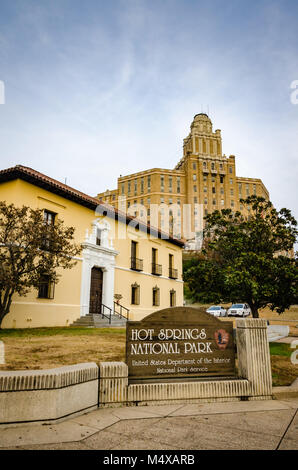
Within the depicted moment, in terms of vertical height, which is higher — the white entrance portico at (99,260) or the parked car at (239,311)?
the white entrance portico at (99,260)

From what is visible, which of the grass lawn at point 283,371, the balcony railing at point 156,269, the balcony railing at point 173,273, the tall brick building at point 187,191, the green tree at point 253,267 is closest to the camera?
the grass lawn at point 283,371

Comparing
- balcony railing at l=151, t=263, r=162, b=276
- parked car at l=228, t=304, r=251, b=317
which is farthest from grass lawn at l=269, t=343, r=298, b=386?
parked car at l=228, t=304, r=251, b=317

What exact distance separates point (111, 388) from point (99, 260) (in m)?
16.4

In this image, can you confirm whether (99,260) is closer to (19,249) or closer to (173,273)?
(19,249)

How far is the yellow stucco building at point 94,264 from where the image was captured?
53.0 ft

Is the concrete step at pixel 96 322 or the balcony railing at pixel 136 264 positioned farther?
the balcony railing at pixel 136 264

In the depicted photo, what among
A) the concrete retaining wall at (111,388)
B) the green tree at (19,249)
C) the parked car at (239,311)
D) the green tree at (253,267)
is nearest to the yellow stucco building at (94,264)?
the green tree at (19,249)

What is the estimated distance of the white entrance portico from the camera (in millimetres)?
19266

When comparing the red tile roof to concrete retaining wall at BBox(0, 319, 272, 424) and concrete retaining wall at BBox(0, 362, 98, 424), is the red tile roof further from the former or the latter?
concrete retaining wall at BBox(0, 362, 98, 424)

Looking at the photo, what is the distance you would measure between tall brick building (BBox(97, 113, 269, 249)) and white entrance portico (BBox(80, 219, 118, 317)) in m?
57.2

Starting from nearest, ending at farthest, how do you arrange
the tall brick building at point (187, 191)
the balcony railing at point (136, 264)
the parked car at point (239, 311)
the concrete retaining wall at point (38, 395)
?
the concrete retaining wall at point (38, 395) → the balcony railing at point (136, 264) → the parked car at point (239, 311) → the tall brick building at point (187, 191)

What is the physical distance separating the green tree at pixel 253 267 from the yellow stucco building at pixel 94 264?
7.81 metres

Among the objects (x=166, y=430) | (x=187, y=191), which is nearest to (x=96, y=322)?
(x=166, y=430)

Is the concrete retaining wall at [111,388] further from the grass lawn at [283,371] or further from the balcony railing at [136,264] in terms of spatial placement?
the balcony railing at [136,264]
